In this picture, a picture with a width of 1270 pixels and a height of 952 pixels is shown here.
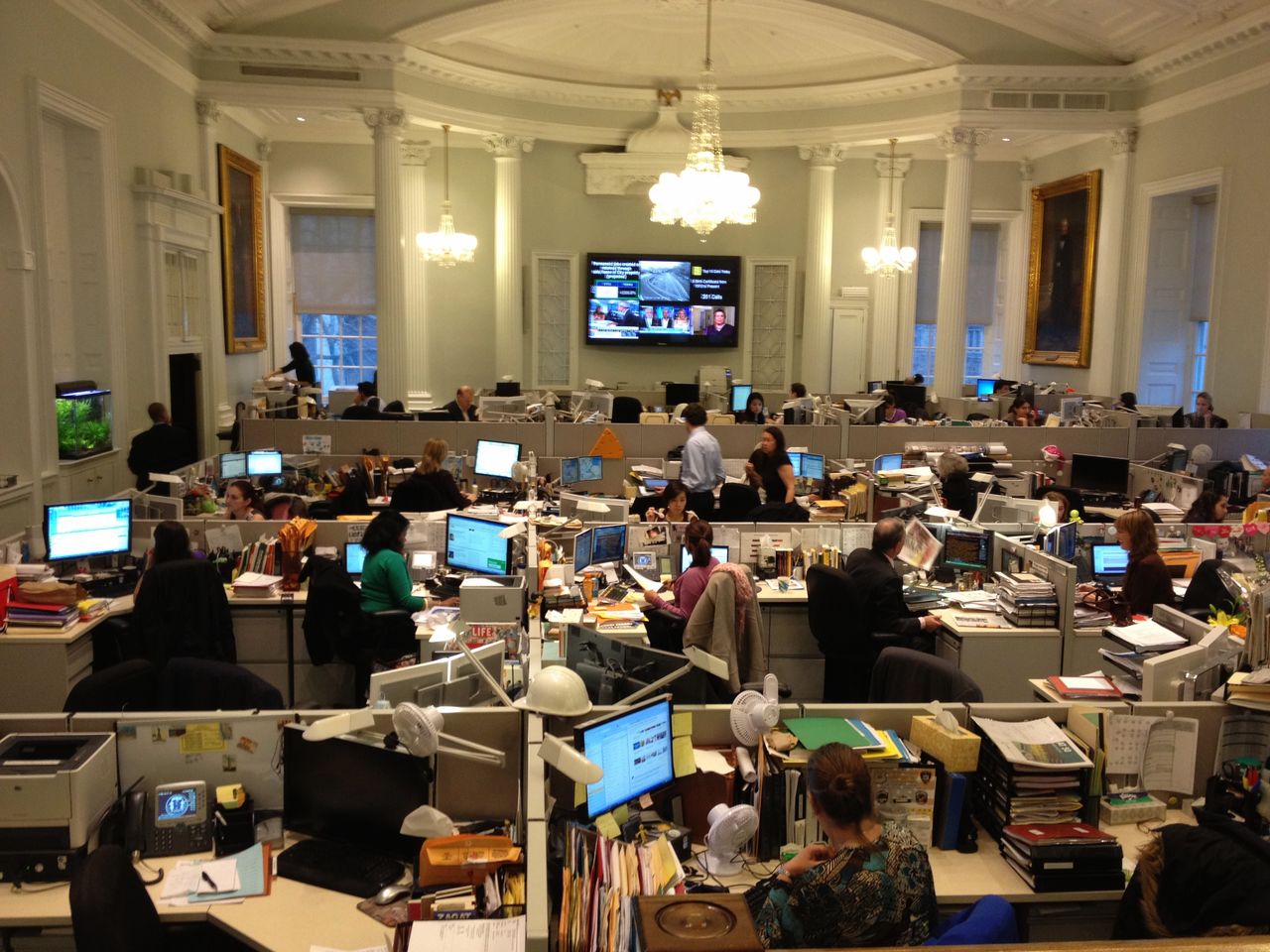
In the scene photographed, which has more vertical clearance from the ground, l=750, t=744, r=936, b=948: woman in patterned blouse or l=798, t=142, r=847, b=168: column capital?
l=798, t=142, r=847, b=168: column capital

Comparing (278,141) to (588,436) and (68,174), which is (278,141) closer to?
(68,174)

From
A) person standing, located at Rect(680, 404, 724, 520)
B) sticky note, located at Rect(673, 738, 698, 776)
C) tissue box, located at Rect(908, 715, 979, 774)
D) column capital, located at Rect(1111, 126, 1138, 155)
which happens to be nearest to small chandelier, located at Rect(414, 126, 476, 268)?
person standing, located at Rect(680, 404, 724, 520)

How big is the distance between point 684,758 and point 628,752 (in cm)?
27

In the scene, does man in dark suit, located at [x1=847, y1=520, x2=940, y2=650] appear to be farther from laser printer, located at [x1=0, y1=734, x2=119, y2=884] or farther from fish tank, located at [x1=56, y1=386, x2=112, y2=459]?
fish tank, located at [x1=56, y1=386, x2=112, y2=459]

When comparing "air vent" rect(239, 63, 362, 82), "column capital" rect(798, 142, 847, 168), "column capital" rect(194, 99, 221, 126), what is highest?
"air vent" rect(239, 63, 362, 82)

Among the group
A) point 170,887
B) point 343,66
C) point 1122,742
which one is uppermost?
point 343,66

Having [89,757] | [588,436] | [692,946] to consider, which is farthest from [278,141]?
[692,946]

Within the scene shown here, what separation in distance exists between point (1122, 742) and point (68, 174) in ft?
32.9

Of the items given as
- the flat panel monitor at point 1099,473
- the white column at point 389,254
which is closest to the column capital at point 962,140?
the flat panel monitor at point 1099,473

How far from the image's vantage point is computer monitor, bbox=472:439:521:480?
31.0 ft

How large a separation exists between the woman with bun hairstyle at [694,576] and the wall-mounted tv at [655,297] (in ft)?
37.4

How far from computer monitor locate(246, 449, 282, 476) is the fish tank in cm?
173

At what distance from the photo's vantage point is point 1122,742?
3.77 m

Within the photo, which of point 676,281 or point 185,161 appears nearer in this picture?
point 185,161
